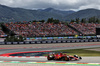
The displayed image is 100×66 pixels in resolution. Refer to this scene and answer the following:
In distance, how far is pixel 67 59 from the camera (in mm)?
20719

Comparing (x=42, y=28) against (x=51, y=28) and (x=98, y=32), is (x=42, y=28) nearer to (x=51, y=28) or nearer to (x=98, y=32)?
(x=51, y=28)

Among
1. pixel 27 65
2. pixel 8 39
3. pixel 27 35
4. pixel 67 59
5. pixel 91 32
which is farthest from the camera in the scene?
pixel 91 32

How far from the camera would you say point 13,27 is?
75.5m

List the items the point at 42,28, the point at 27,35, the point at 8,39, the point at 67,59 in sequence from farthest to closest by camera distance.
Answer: the point at 42,28
the point at 27,35
the point at 8,39
the point at 67,59

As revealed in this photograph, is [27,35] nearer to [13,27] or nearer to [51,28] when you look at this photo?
[13,27]

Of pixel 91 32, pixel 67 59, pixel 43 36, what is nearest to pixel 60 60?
pixel 67 59

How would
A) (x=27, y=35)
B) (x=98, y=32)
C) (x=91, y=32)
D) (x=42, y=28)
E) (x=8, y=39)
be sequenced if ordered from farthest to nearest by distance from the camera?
(x=91, y=32) → (x=42, y=28) → (x=27, y=35) → (x=98, y=32) → (x=8, y=39)

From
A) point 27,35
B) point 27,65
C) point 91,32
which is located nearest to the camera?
point 27,65

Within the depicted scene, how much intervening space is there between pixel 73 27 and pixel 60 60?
7060 cm

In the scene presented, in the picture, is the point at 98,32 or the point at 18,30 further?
the point at 18,30

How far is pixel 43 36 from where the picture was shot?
73062 mm

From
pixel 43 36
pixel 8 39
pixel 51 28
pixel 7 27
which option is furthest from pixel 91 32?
→ pixel 8 39

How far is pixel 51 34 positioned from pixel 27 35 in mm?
10334

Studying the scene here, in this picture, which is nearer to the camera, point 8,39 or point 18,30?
point 8,39
